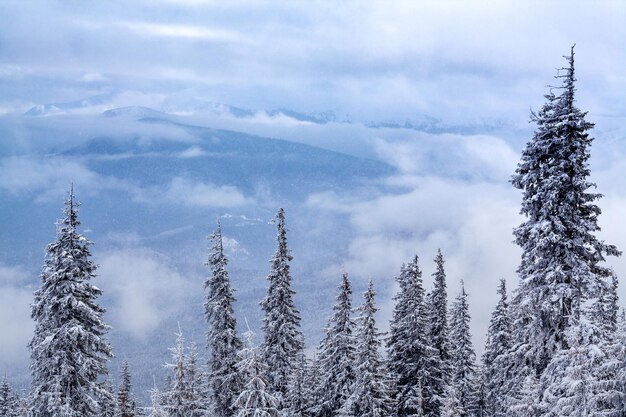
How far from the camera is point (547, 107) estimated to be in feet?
78.5

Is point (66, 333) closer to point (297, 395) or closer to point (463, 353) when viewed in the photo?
point (297, 395)

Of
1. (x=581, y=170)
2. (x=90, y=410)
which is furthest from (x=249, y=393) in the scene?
(x=581, y=170)

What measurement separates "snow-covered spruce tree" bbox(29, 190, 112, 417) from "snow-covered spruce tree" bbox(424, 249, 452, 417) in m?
22.4

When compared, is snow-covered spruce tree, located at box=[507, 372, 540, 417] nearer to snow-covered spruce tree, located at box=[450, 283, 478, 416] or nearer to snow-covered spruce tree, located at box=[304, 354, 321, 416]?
snow-covered spruce tree, located at box=[304, 354, 321, 416]

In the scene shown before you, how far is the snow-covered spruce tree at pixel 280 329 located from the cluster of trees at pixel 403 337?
0.37 feet

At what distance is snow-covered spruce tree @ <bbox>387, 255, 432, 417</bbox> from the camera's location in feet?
129

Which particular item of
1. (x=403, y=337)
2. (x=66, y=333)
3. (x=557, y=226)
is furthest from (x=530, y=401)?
(x=66, y=333)

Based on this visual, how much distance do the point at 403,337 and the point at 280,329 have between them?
34.2 feet

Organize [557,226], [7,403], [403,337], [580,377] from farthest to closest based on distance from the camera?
1. [7,403]
2. [403,337]
3. [557,226]
4. [580,377]

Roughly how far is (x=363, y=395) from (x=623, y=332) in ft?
61.4

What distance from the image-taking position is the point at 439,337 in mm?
47969

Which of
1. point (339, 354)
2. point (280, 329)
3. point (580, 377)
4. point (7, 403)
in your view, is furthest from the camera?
point (7, 403)

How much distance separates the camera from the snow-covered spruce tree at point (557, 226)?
75.1ft

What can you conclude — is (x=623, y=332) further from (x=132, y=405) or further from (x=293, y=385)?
(x=132, y=405)
